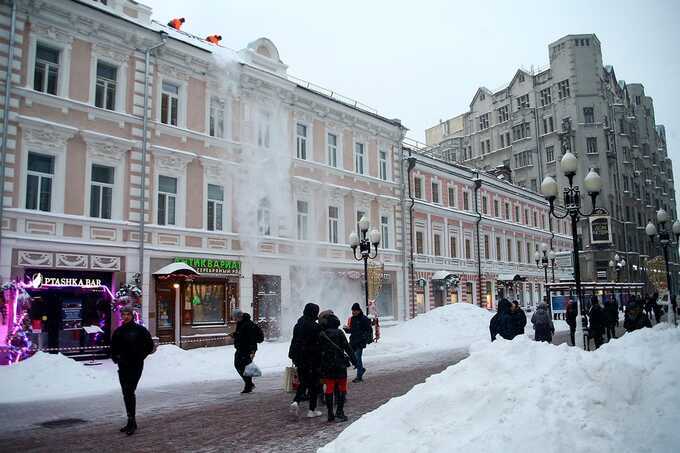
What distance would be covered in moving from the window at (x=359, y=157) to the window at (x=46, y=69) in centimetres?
1520

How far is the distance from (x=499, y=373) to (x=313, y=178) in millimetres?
19565

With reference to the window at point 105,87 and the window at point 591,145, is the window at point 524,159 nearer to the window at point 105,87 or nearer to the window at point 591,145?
the window at point 591,145

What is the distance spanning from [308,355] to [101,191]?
1252 cm

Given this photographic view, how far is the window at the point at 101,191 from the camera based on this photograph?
1778 centimetres

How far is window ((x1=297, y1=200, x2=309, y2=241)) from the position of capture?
978 inches

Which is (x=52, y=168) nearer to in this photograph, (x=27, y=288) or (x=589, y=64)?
(x=27, y=288)

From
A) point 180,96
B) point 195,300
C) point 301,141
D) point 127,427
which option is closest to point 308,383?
point 127,427

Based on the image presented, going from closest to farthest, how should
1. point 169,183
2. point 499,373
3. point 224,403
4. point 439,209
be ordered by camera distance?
1. point 499,373
2. point 224,403
3. point 169,183
4. point 439,209

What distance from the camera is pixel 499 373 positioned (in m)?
6.55

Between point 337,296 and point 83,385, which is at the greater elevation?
point 337,296

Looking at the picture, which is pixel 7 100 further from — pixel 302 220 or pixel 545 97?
pixel 545 97

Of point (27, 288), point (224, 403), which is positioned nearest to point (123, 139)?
point (27, 288)

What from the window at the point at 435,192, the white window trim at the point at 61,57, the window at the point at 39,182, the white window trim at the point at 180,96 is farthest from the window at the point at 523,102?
the window at the point at 39,182

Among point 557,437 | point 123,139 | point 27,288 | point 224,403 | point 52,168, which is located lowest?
point 224,403
